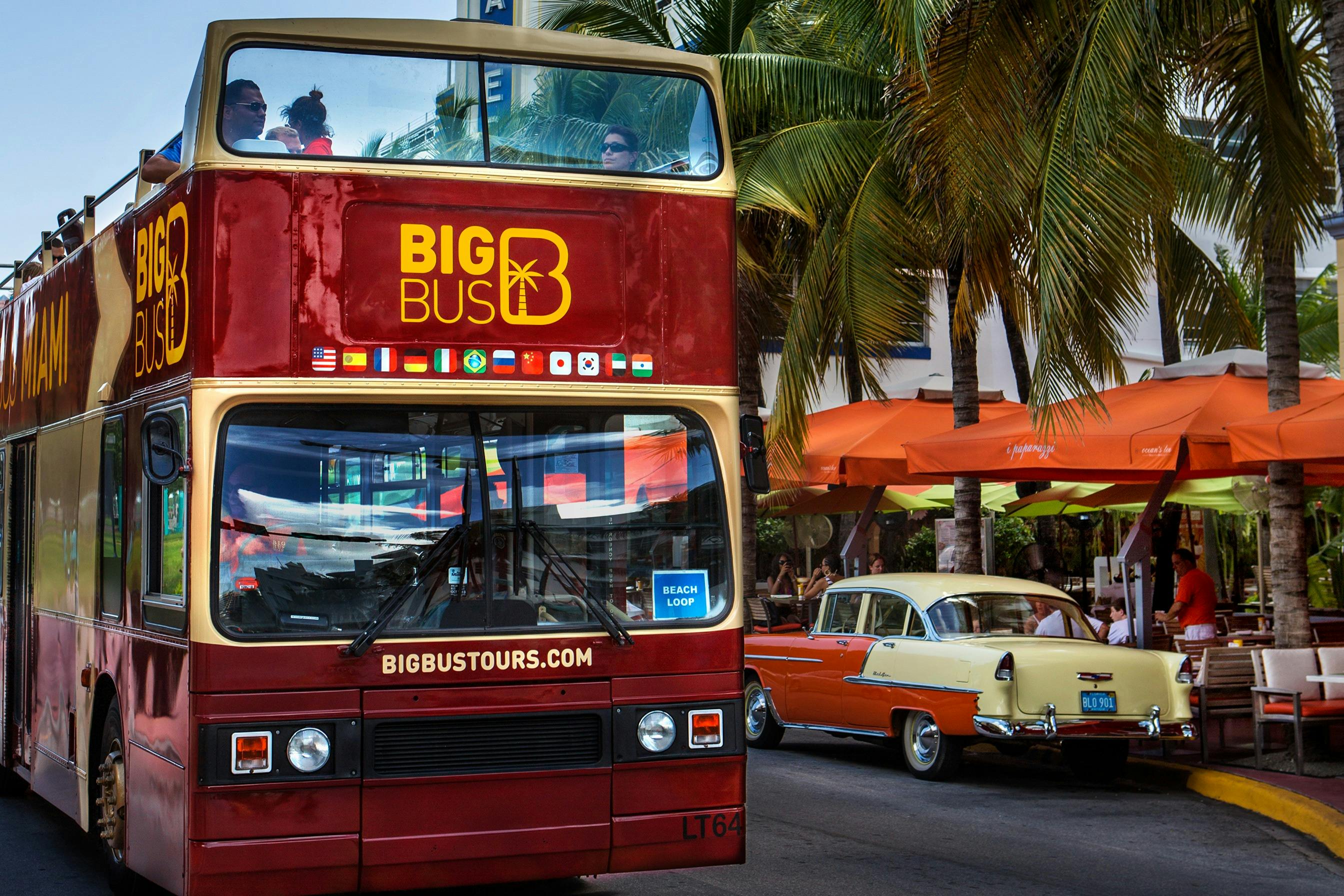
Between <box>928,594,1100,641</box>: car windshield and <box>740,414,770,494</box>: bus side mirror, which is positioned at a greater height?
<box>740,414,770,494</box>: bus side mirror

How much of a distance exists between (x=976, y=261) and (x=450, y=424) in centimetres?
856

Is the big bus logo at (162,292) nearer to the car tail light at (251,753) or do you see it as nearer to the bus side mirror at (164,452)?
the bus side mirror at (164,452)

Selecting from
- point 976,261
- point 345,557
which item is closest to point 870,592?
point 976,261

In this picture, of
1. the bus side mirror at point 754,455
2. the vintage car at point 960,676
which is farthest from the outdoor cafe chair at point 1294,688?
the bus side mirror at point 754,455

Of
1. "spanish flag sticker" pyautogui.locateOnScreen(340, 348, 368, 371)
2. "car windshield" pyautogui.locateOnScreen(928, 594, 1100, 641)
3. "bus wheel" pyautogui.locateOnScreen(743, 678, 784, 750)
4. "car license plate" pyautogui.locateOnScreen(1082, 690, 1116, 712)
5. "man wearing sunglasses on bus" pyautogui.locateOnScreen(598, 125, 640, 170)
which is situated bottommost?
"bus wheel" pyautogui.locateOnScreen(743, 678, 784, 750)

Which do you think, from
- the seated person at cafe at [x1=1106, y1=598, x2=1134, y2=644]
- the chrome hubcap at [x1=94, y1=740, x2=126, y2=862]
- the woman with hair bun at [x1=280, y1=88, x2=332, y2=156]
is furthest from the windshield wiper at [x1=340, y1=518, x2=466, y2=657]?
the seated person at cafe at [x1=1106, y1=598, x2=1134, y2=644]

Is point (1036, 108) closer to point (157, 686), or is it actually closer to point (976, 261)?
point (976, 261)

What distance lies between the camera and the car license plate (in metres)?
11.2

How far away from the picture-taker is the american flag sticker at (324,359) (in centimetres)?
623

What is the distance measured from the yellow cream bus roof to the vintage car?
560cm

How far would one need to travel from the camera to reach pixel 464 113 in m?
6.60

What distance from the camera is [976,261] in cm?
1403

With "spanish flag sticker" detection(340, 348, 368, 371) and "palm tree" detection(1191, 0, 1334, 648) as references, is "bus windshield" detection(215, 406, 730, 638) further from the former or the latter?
"palm tree" detection(1191, 0, 1334, 648)

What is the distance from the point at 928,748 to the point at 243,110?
7.77m
